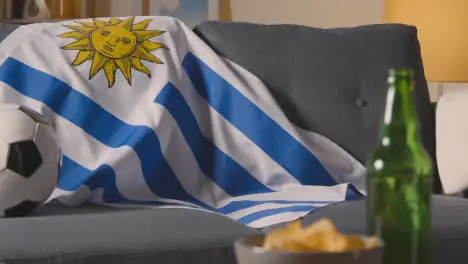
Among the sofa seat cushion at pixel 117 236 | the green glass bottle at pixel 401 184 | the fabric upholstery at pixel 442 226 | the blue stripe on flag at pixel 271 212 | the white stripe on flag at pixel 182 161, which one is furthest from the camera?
the white stripe on flag at pixel 182 161

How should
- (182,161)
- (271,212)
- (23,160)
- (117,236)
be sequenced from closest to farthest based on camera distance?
(117,236) < (23,160) < (271,212) < (182,161)

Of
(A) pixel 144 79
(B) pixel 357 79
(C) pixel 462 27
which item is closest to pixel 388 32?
(B) pixel 357 79

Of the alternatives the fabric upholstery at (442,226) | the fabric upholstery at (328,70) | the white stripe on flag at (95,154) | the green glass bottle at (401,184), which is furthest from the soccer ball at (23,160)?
the green glass bottle at (401,184)

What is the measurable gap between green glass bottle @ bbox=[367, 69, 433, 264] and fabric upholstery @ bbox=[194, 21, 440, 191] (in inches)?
48.7

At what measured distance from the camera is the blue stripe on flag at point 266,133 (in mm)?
2010

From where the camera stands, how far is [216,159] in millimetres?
2016

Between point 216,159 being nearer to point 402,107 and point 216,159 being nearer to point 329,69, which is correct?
point 329,69

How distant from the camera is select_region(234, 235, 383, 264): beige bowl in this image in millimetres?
691

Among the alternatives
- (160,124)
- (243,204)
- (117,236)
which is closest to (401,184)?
(117,236)

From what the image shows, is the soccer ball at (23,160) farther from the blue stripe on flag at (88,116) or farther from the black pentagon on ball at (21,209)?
the blue stripe on flag at (88,116)

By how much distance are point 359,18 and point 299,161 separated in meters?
1.40

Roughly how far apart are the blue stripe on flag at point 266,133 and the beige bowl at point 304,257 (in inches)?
50.7

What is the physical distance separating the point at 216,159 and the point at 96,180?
0.30m

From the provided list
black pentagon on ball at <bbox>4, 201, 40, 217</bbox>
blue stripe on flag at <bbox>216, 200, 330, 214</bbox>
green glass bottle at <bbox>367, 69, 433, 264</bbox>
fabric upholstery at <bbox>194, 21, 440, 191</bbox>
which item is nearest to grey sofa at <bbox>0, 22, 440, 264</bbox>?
fabric upholstery at <bbox>194, 21, 440, 191</bbox>
